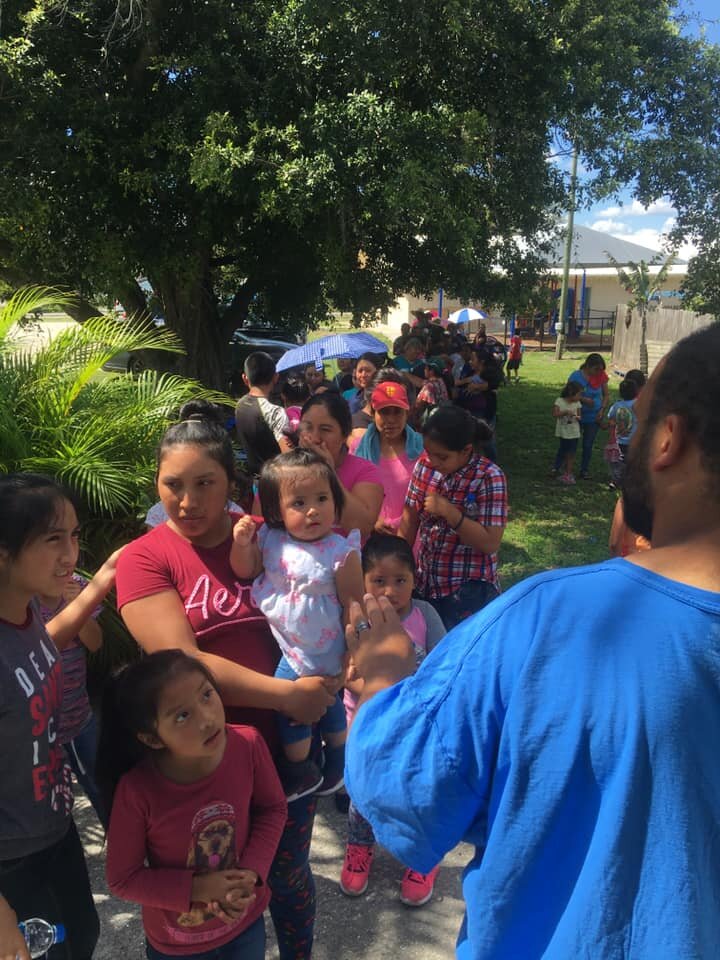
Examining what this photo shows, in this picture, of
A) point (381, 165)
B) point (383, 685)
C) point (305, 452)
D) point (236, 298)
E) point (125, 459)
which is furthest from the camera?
point (236, 298)

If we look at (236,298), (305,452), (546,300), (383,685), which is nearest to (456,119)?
(546,300)

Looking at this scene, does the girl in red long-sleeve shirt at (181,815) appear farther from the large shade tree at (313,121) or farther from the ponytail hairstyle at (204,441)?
the large shade tree at (313,121)

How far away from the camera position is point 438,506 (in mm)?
3230

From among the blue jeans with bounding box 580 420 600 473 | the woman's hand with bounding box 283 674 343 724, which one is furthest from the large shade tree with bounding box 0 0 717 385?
the woman's hand with bounding box 283 674 343 724

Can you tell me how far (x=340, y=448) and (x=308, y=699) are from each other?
158cm

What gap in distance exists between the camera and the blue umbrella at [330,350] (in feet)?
26.3

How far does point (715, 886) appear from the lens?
881 millimetres

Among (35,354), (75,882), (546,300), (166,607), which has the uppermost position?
(546,300)

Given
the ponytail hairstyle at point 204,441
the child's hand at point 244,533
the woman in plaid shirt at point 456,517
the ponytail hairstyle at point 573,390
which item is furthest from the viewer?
the ponytail hairstyle at point 573,390

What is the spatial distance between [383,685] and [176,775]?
897mm

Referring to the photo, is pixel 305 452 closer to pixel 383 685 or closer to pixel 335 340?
pixel 383 685

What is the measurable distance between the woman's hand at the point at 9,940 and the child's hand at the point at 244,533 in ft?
3.32

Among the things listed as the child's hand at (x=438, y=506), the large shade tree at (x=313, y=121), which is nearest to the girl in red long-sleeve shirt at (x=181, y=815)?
the child's hand at (x=438, y=506)

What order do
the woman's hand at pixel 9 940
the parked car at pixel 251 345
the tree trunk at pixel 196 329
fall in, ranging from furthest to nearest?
the parked car at pixel 251 345 → the tree trunk at pixel 196 329 → the woman's hand at pixel 9 940
